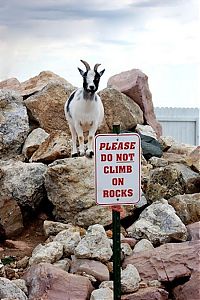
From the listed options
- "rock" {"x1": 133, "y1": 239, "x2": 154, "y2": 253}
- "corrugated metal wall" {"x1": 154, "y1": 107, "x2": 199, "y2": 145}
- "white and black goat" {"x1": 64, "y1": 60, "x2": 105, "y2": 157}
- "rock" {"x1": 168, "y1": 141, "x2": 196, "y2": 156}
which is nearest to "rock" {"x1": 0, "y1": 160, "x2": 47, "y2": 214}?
"white and black goat" {"x1": 64, "y1": 60, "x2": 105, "y2": 157}

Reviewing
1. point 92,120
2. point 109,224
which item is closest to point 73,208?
point 109,224

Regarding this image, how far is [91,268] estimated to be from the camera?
607 centimetres

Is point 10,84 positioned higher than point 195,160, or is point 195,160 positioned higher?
point 10,84

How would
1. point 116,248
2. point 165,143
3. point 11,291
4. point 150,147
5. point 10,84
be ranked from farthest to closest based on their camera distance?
point 10,84, point 165,143, point 150,147, point 11,291, point 116,248

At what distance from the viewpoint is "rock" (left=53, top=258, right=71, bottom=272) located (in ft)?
20.2

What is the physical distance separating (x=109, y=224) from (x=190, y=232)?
79 centimetres

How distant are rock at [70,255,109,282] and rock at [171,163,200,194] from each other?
1.87m

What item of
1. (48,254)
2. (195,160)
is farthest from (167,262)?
Answer: (195,160)

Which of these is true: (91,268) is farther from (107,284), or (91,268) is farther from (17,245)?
(17,245)

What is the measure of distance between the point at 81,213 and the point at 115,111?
243 centimetres

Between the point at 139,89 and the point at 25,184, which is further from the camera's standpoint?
the point at 139,89

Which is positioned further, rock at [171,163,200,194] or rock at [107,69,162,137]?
rock at [107,69,162,137]

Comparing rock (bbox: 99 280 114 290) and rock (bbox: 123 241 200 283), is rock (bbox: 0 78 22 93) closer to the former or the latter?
rock (bbox: 123 241 200 283)

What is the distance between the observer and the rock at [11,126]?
8.62 meters
